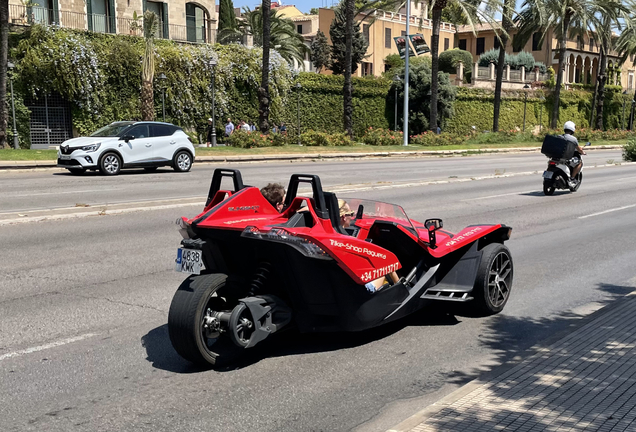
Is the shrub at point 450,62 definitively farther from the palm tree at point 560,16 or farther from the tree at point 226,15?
the tree at point 226,15

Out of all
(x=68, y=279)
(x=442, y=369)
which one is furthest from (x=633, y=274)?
(x=68, y=279)

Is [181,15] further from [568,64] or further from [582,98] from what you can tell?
[568,64]

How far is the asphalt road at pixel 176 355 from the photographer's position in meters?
4.47

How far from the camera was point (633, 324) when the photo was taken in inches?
240

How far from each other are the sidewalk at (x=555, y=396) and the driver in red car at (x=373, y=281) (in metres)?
1.12

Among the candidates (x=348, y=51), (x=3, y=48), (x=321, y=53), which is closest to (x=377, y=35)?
(x=321, y=53)

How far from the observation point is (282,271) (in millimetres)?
5125

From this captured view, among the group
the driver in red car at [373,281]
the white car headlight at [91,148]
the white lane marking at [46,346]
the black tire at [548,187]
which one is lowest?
the white lane marking at [46,346]

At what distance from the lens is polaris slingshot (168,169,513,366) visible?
4.99 meters

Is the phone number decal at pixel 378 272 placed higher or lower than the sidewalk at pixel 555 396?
higher

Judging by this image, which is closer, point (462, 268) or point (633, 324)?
point (633, 324)

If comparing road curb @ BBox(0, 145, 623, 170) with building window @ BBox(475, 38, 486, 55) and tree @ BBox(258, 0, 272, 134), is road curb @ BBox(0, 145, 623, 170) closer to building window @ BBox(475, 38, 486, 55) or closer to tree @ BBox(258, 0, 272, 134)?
tree @ BBox(258, 0, 272, 134)

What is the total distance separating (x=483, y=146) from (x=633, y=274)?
36.2m

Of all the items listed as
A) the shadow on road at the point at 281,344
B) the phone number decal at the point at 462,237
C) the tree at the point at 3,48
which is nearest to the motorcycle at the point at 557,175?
the phone number decal at the point at 462,237
